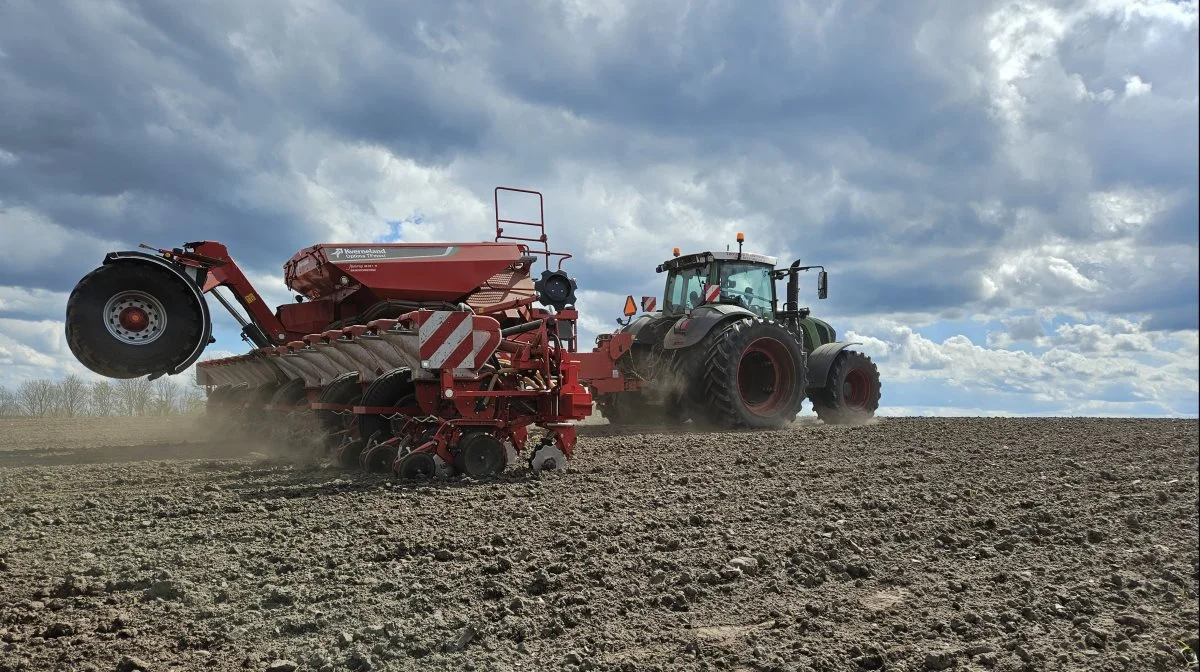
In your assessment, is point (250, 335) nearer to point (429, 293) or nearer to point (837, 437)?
point (429, 293)

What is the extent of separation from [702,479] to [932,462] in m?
2.10

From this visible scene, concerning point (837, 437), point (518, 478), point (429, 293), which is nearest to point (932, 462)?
point (837, 437)

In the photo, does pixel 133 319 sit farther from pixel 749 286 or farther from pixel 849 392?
pixel 849 392

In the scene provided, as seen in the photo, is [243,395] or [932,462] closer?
[932,462]

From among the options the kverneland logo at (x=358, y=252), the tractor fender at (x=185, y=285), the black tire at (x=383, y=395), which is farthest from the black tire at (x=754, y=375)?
the tractor fender at (x=185, y=285)

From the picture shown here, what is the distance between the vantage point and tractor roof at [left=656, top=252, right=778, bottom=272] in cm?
1077

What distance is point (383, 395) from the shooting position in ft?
20.5

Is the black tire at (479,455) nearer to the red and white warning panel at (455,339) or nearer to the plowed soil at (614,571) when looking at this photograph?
the plowed soil at (614,571)

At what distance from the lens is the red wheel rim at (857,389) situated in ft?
38.6

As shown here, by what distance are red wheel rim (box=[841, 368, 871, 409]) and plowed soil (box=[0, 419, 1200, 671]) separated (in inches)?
225

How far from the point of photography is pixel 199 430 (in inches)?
443

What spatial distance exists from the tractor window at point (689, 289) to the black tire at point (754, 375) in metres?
0.90

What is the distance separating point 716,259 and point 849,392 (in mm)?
2955

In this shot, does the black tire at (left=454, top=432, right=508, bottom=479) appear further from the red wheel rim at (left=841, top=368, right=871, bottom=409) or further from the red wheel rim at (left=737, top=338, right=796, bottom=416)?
the red wheel rim at (left=841, top=368, right=871, bottom=409)
